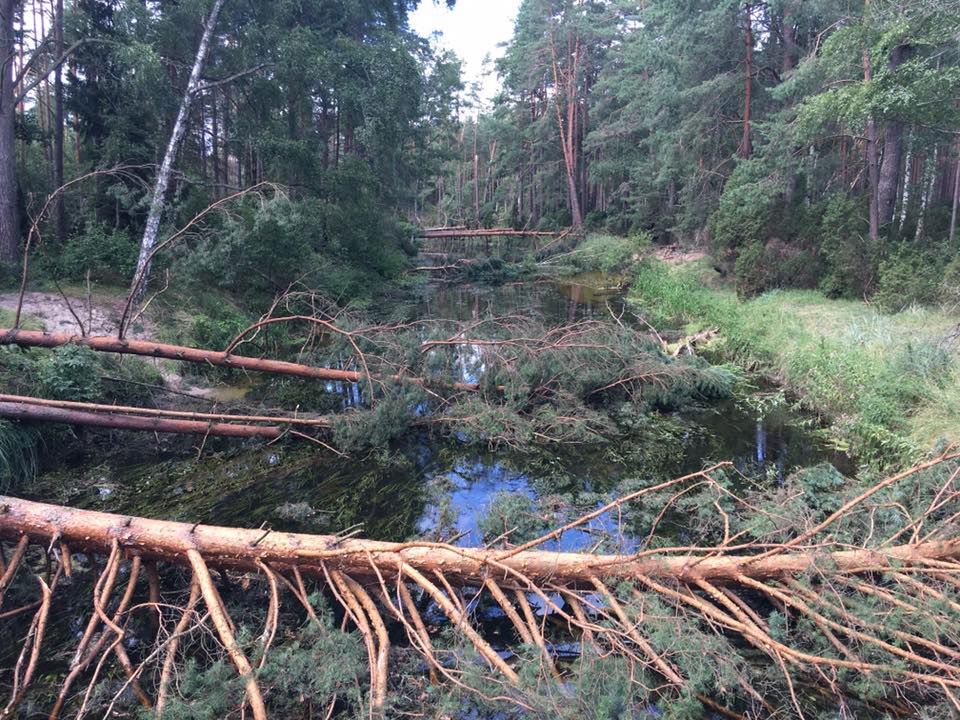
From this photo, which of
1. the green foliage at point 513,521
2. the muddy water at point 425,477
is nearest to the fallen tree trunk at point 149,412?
the muddy water at point 425,477

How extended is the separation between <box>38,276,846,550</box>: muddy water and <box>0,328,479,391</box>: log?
3.72ft

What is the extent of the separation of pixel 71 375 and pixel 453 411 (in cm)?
457

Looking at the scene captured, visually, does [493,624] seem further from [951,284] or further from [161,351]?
[951,284]

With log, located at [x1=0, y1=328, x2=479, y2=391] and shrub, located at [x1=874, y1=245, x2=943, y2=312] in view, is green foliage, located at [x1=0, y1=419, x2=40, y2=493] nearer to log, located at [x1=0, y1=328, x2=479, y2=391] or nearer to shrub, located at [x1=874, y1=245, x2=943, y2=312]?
log, located at [x1=0, y1=328, x2=479, y2=391]

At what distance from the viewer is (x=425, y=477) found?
269 inches

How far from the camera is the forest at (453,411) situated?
3447 millimetres

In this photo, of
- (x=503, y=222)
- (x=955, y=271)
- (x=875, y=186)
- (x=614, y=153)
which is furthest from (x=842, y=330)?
(x=503, y=222)

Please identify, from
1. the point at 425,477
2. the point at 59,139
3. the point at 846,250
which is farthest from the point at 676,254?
the point at 59,139

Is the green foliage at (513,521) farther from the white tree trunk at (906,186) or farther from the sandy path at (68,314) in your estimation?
the white tree trunk at (906,186)

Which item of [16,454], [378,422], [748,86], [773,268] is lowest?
[16,454]

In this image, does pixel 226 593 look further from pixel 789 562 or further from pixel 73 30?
pixel 73 30

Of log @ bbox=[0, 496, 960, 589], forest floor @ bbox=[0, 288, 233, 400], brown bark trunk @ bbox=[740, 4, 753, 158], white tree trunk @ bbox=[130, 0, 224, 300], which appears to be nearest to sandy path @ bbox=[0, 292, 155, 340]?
forest floor @ bbox=[0, 288, 233, 400]

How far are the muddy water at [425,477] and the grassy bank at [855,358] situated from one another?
59cm

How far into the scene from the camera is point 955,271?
34.4 ft
